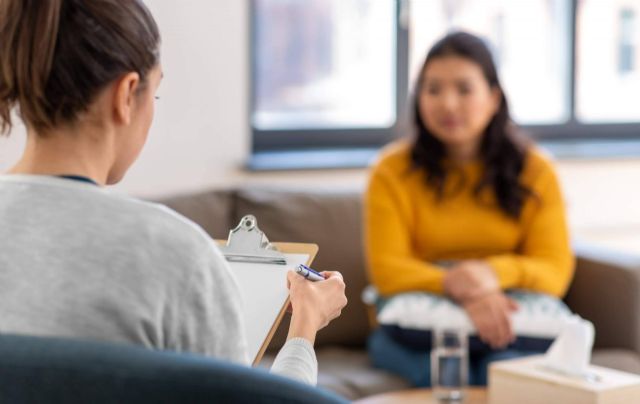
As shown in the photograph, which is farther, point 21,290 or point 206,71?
point 206,71

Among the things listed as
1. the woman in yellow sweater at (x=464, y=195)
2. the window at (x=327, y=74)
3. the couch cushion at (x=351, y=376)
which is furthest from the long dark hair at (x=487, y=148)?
the window at (x=327, y=74)

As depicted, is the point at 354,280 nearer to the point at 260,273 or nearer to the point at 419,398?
the point at 419,398

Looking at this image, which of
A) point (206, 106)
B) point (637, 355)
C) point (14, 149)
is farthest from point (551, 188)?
point (14, 149)

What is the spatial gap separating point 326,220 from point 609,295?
28.7 inches

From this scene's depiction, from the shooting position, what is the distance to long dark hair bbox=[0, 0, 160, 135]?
39.1 inches

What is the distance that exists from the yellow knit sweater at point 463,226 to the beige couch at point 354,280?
0.37 ft

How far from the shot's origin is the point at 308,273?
1110mm

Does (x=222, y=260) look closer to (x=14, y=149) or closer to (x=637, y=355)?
(x=14, y=149)

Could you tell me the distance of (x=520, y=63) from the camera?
3883mm

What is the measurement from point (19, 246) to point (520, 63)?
3087 millimetres

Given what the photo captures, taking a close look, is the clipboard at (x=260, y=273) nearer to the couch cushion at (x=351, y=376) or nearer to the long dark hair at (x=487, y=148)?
the couch cushion at (x=351, y=376)

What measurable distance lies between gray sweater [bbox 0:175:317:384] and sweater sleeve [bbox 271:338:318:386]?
0.09 m

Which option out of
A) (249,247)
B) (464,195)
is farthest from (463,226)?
(249,247)

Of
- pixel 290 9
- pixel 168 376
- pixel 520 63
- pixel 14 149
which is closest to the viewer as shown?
pixel 168 376
